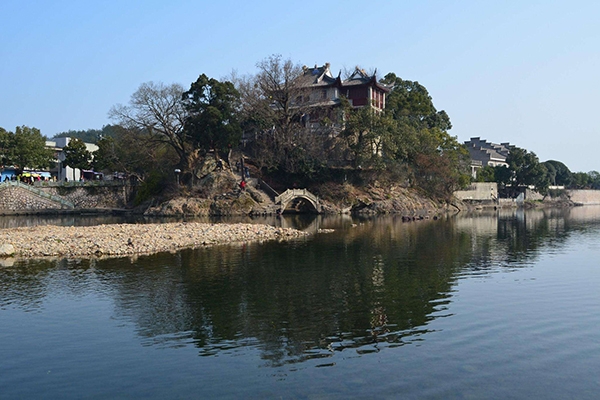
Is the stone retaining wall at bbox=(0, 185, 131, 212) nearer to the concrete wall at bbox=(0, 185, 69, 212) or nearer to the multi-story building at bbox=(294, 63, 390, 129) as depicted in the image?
the concrete wall at bbox=(0, 185, 69, 212)

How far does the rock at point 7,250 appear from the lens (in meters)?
32.3

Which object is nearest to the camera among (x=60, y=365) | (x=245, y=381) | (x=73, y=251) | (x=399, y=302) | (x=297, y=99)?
(x=245, y=381)

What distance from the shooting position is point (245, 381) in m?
13.4

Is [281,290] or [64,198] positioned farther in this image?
[64,198]

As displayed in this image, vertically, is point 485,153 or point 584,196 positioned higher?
point 485,153

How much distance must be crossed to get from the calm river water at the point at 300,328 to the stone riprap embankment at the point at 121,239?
99.4 inches

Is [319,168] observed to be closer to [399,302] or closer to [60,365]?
[399,302]

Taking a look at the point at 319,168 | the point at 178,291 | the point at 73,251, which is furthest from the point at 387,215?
the point at 178,291

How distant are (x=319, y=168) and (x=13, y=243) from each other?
4908cm

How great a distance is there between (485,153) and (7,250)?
13193 centimetres

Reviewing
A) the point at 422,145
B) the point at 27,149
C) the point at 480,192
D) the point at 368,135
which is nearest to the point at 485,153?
the point at 480,192

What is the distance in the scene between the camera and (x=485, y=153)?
14550 cm

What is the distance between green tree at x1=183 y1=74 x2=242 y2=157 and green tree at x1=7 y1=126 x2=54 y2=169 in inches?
1129

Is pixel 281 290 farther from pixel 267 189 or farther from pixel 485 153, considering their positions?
pixel 485 153
